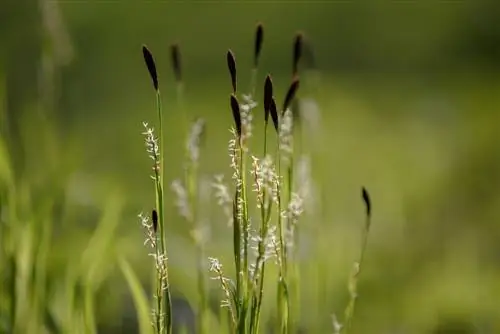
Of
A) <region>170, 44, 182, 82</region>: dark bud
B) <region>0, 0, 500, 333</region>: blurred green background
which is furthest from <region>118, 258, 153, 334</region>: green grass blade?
<region>170, 44, 182, 82</region>: dark bud

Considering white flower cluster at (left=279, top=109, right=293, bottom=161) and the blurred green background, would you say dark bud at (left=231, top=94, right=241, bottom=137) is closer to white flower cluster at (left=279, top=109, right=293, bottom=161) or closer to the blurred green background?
white flower cluster at (left=279, top=109, right=293, bottom=161)

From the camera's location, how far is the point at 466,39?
2.25 metres

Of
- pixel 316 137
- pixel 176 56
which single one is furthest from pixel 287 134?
pixel 316 137

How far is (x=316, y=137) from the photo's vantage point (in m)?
1.13

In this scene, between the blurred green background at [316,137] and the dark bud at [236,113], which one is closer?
the dark bud at [236,113]

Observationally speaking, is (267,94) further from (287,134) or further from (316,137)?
(316,137)

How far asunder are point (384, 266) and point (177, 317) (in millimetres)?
394

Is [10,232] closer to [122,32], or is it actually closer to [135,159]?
[135,159]

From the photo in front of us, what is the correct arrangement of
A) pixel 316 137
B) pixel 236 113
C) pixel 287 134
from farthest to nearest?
pixel 316 137, pixel 287 134, pixel 236 113

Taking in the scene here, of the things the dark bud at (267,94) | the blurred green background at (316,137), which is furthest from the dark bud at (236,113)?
the blurred green background at (316,137)

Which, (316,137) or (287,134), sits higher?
(316,137)

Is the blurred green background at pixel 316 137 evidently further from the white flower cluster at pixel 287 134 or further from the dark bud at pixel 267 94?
the dark bud at pixel 267 94

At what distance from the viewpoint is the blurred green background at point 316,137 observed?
108 centimetres

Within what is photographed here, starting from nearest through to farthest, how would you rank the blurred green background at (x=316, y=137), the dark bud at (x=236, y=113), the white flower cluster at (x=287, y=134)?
the dark bud at (x=236, y=113) < the white flower cluster at (x=287, y=134) < the blurred green background at (x=316, y=137)
